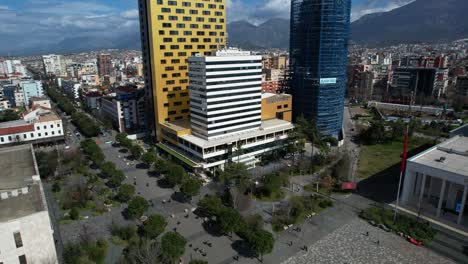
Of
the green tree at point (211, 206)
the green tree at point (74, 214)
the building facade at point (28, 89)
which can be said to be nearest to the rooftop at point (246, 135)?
the green tree at point (211, 206)

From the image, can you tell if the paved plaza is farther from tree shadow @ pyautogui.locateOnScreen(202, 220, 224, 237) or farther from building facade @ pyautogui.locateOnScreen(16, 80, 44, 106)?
building facade @ pyautogui.locateOnScreen(16, 80, 44, 106)

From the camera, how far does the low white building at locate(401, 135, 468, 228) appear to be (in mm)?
37688

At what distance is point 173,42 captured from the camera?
66938mm

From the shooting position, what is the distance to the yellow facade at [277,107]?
69375 mm

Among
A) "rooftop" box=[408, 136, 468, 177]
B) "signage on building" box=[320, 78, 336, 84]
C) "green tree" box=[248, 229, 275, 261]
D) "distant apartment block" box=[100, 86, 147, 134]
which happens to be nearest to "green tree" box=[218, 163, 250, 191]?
"green tree" box=[248, 229, 275, 261]

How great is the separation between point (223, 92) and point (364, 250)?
1387 inches

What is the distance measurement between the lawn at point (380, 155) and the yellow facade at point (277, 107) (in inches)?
784

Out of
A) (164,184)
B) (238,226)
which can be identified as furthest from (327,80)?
(238,226)

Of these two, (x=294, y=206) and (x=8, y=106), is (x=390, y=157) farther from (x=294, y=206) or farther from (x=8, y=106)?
(x=8, y=106)

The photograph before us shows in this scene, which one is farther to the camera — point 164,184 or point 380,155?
point 380,155

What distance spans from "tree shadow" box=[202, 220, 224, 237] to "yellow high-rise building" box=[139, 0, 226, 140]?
34.0m

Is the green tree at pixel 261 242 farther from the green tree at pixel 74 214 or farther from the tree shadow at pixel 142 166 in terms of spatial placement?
the tree shadow at pixel 142 166

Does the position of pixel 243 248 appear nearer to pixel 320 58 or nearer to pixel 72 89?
pixel 320 58

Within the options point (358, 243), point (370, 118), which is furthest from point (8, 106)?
point (370, 118)
